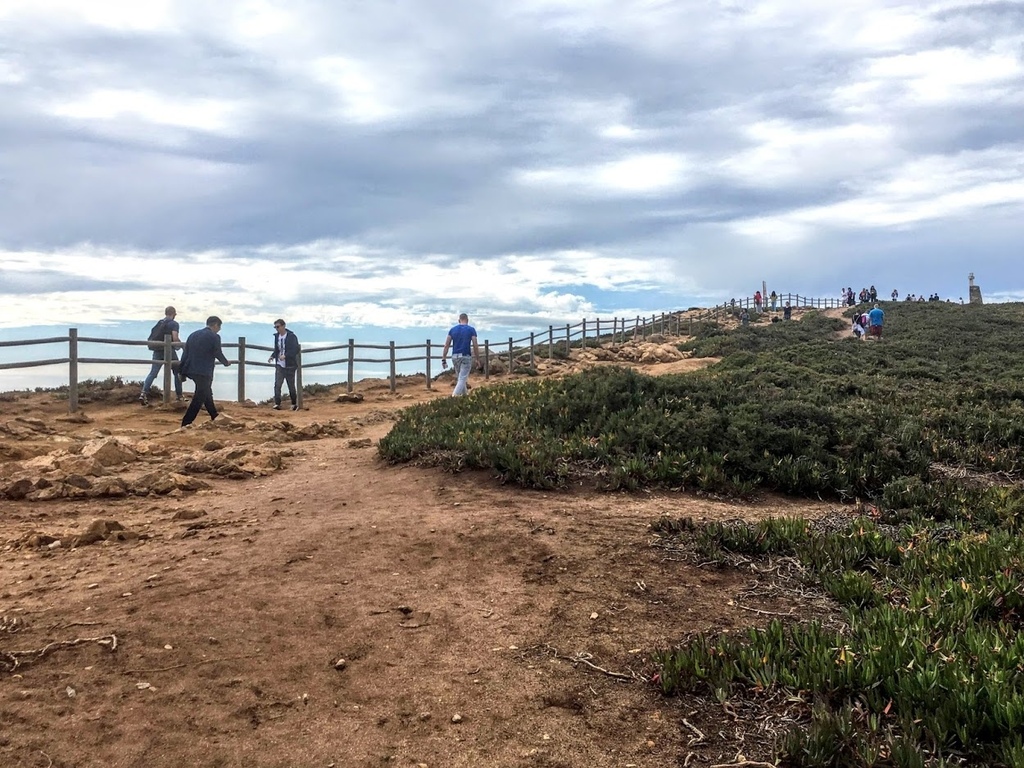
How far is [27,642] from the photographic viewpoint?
3.91 meters

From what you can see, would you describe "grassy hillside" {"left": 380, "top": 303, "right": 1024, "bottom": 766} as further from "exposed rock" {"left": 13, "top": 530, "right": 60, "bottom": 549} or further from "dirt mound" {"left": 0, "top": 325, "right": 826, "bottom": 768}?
"exposed rock" {"left": 13, "top": 530, "right": 60, "bottom": 549}

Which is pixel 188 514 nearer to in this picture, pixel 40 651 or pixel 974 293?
pixel 40 651

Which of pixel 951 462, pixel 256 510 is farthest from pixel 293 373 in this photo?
pixel 951 462

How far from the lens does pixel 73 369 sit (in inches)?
522

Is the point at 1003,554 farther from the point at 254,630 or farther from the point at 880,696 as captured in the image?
the point at 254,630

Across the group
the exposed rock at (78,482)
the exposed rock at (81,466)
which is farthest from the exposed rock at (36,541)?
the exposed rock at (81,466)

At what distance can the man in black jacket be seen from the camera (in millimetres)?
16016

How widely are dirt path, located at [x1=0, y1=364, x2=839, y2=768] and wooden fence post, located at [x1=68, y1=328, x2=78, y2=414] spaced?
23.2ft

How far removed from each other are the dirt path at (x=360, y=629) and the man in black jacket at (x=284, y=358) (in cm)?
911

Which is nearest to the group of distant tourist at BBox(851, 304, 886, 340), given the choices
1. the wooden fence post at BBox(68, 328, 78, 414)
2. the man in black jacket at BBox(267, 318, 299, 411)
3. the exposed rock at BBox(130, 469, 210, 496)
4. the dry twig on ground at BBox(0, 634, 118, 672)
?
the man in black jacket at BBox(267, 318, 299, 411)

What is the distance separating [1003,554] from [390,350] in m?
17.5

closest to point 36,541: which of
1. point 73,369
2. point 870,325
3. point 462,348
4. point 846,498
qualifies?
point 846,498

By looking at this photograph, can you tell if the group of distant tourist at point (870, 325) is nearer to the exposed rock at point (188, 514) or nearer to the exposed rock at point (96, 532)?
the exposed rock at point (188, 514)

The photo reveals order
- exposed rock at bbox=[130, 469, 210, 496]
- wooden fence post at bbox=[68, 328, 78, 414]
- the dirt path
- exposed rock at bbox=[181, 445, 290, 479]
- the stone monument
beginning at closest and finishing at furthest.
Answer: the dirt path → exposed rock at bbox=[130, 469, 210, 496] → exposed rock at bbox=[181, 445, 290, 479] → wooden fence post at bbox=[68, 328, 78, 414] → the stone monument
